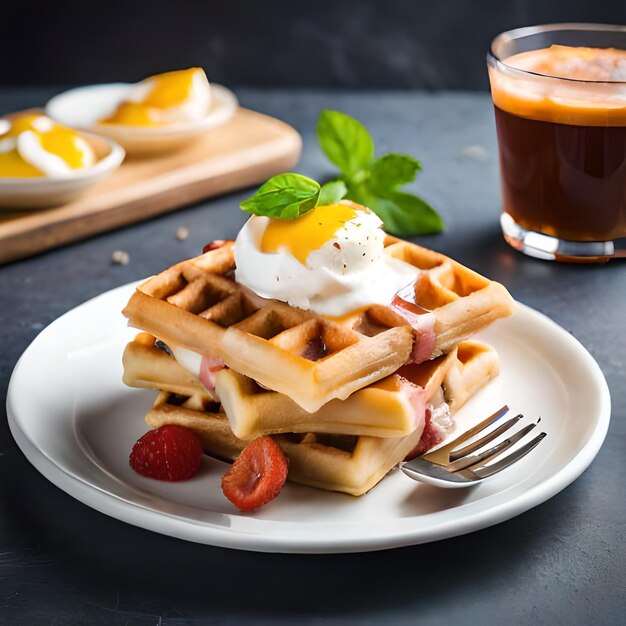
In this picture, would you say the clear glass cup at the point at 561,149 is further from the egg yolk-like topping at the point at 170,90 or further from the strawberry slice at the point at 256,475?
the strawberry slice at the point at 256,475

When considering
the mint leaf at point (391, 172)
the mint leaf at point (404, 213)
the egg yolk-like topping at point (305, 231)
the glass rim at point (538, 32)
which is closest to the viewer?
the egg yolk-like topping at point (305, 231)

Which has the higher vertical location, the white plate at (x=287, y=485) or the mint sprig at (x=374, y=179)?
the white plate at (x=287, y=485)

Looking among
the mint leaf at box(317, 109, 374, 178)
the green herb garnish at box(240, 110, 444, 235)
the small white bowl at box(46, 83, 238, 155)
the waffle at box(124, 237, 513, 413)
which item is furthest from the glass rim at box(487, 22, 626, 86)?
the small white bowl at box(46, 83, 238, 155)

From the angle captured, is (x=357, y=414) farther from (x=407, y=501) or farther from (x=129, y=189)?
(x=129, y=189)

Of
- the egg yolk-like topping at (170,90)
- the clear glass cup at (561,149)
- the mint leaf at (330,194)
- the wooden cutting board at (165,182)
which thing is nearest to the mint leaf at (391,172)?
the clear glass cup at (561,149)

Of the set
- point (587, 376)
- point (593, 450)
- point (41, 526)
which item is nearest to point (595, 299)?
point (587, 376)

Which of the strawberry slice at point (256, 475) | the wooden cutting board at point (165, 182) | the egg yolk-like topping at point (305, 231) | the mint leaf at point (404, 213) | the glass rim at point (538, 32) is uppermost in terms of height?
the egg yolk-like topping at point (305, 231)

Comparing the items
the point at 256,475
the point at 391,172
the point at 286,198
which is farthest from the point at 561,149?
the point at 256,475
